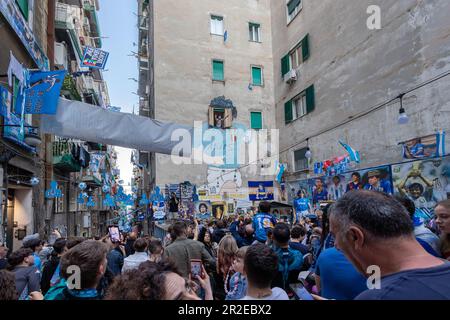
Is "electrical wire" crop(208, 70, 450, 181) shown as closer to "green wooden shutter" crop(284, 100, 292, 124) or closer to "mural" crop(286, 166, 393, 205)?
"green wooden shutter" crop(284, 100, 292, 124)

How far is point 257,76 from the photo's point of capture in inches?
933

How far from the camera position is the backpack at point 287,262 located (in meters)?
4.06

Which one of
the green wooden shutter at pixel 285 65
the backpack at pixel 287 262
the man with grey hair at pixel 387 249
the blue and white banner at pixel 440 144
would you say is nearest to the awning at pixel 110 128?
the backpack at pixel 287 262

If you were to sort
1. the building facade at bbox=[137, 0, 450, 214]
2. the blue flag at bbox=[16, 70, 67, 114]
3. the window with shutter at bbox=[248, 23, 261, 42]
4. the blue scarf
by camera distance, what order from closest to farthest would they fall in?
the blue scarf, the blue flag at bbox=[16, 70, 67, 114], the building facade at bbox=[137, 0, 450, 214], the window with shutter at bbox=[248, 23, 261, 42]

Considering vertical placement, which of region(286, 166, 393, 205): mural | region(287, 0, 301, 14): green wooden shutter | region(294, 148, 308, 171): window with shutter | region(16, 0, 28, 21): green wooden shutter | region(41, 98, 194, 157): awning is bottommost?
region(286, 166, 393, 205): mural

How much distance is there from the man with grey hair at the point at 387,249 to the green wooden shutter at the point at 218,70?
2178cm

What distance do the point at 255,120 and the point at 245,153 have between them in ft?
8.46

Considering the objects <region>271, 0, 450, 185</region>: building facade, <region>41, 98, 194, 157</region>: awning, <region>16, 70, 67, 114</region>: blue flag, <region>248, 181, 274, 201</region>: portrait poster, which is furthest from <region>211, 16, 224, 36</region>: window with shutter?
<region>41, 98, 194, 157</region>: awning

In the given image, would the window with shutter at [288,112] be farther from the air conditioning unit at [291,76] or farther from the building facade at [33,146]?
the building facade at [33,146]

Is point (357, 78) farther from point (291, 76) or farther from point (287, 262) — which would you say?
point (287, 262)

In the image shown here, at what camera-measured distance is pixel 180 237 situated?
5305 millimetres

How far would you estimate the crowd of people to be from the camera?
155 centimetres

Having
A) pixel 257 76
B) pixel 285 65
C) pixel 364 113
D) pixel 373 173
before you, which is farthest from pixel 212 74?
pixel 373 173

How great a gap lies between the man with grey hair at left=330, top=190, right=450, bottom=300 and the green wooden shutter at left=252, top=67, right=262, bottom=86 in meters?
22.5
